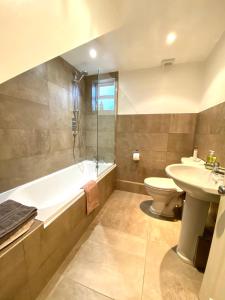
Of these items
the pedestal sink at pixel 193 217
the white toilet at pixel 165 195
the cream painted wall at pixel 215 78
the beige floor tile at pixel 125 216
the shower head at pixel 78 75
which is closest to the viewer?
the pedestal sink at pixel 193 217

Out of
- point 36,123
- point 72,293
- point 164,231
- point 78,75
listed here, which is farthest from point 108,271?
point 78,75

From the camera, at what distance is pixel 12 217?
3.16 feet

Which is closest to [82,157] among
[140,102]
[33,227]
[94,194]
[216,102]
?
[94,194]

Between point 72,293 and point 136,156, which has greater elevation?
point 136,156

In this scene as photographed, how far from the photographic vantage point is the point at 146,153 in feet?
8.42

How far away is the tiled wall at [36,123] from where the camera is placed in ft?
4.95

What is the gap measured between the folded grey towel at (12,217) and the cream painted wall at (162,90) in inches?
84.5

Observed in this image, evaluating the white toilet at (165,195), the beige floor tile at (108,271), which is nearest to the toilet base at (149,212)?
the white toilet at (165,195)

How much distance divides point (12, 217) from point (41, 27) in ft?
4.10

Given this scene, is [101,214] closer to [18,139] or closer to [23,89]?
[18,139]

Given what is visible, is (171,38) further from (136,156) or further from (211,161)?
(136,156)

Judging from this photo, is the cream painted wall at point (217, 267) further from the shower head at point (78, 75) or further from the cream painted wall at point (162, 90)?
the shower head at point (78, 75)

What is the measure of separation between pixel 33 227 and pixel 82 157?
1.95 metres

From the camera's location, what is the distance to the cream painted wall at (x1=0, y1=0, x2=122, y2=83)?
716mm
